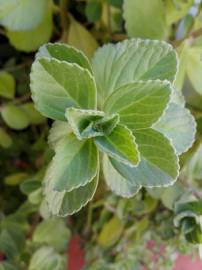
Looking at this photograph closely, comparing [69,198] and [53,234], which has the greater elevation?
[69,198]

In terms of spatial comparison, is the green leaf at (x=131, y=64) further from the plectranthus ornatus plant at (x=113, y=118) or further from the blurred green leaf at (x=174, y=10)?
the blurred green leaf at (x=174, y=10)

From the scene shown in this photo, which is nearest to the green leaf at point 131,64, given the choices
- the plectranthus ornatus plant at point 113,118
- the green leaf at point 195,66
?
the plectranthus ornatus plant at point 113,118

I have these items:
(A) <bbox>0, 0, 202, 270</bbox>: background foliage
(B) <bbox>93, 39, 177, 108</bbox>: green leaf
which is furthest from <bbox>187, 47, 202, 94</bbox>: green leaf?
(B) <bbox>93, 39, 177, 108</bbox>: green leaf

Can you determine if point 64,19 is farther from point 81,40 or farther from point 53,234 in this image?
point 53,234

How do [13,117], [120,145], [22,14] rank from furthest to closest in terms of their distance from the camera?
[13,117] → [22,14] → [120,145]

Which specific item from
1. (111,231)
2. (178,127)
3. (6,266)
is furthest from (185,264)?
(178,127)

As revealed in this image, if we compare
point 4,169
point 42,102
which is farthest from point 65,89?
point 4,169
